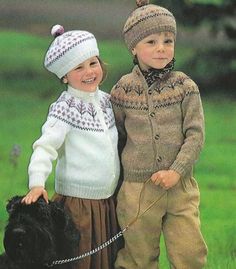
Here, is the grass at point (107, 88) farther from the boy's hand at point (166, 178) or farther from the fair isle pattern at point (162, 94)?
the fair isle pattern at point (162, 94)

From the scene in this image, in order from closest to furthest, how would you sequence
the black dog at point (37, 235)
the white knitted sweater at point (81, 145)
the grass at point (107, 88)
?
the black dog at point (37, 235), the white knitted sweater at point (81, 145), the grass at point (107, 88)

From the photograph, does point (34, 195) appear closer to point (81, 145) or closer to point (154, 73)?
point (81, 145)

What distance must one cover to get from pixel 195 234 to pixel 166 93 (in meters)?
0.49

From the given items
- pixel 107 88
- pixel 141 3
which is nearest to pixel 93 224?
pixel 141 3

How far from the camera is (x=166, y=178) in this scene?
2896 mm

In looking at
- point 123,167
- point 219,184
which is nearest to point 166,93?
point 123,167

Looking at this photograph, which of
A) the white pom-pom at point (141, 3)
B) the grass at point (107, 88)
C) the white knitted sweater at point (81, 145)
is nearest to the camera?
the white knitted sweater at point (81, 145)

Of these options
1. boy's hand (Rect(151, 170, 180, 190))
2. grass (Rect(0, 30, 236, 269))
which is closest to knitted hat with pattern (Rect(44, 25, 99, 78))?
boy's hand (Rect(151, 170, 180, 190))

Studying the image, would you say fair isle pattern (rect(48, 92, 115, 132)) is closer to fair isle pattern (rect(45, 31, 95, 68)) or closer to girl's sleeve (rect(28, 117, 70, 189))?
girl's sleeve (rect(28, 117, 70, 189))

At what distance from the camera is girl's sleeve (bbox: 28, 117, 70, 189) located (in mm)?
2826

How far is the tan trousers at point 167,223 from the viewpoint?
9.75ft

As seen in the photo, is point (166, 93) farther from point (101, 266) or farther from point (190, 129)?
point (101, 266)

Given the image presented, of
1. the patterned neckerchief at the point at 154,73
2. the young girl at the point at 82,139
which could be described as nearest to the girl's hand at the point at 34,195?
the young girl at the point at 82,139

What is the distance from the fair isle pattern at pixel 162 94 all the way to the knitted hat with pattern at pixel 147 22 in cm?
17
